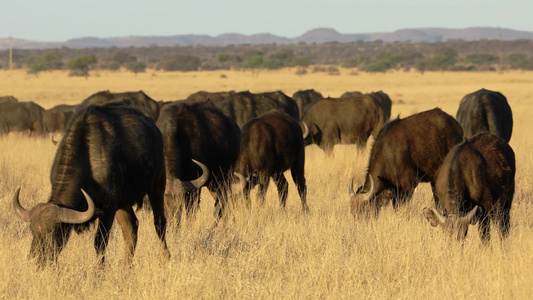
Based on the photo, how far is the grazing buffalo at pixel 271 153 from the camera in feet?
32.8

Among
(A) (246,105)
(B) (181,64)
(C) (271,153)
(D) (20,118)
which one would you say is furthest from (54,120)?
(B) (181,64)

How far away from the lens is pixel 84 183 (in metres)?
6.15

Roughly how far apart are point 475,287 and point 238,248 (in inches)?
95.8

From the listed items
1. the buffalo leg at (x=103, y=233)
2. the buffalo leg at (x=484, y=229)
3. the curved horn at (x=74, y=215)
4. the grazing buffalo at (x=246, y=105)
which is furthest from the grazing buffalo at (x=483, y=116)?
the curved horn at (x=74, y=215)

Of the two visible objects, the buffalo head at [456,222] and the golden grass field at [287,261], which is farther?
the buffalo head at [456,222]

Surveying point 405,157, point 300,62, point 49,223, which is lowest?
Answer: point 300,62

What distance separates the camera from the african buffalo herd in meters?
6.19

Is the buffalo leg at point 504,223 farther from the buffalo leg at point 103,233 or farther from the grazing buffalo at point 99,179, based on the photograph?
the buffalo leg at point 103,233

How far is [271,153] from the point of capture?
1006 cm

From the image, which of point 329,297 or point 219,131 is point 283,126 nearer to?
point 219,131

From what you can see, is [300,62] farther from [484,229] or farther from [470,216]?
[470,216]

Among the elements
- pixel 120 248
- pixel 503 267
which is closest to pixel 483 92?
pixel 503 267

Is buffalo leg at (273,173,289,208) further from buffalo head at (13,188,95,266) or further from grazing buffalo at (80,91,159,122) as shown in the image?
grazing buffalo at (80,91,159,122)

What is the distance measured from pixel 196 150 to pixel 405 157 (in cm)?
259
